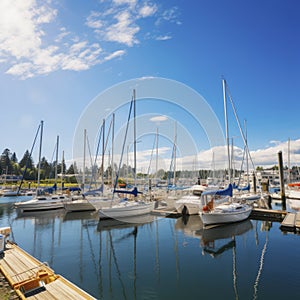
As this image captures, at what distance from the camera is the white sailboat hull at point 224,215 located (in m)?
21.3

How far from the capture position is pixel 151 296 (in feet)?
30.9

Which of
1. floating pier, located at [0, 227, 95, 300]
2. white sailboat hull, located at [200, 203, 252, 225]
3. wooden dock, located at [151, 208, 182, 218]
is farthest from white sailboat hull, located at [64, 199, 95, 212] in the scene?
floating pier, located at [0, 227, 95, 300]

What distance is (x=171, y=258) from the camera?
1410cm

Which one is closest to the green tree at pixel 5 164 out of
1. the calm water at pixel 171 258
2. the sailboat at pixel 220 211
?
the calm water at pixel 171 258

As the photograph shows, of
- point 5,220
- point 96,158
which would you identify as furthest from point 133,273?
point 96,158

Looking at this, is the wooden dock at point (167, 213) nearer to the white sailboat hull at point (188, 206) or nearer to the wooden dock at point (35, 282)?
A: the white sailboat hull at point (188, 206)

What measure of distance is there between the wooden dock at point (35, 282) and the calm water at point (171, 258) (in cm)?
201

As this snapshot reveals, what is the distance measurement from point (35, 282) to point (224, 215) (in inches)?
723

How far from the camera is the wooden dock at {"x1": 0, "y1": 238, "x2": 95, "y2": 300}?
747 cm

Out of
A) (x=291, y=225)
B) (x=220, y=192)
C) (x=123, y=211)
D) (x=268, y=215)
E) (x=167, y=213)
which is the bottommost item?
(x=167, y=213)

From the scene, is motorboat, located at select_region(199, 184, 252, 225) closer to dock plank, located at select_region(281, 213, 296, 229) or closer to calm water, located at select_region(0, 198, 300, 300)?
calm water, located at select_region(0, 198, 300, 300)

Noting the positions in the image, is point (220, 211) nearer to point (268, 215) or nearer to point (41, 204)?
point (268, 215)

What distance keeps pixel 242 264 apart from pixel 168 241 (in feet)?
21.1

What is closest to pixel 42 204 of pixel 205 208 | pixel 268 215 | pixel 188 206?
pixel 188 206
